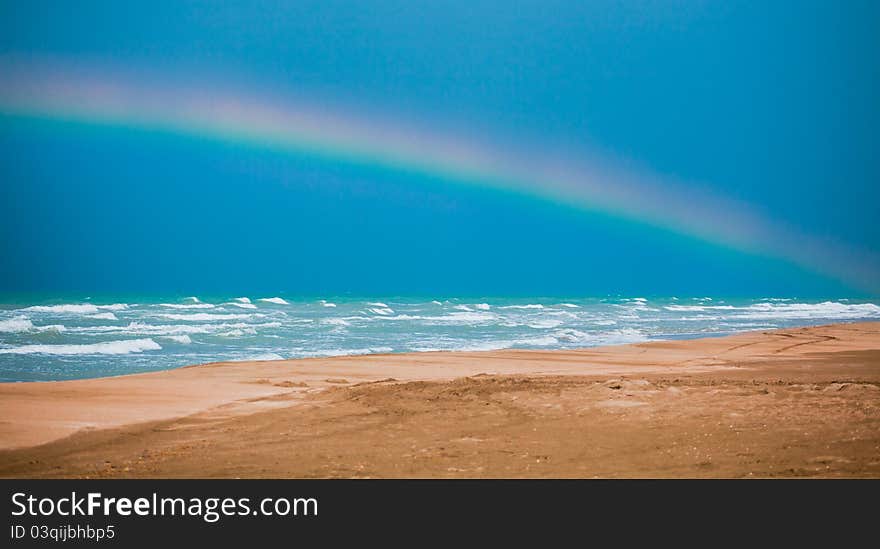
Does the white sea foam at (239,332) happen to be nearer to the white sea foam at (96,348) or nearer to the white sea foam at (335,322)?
the white sea foam at (96,348)

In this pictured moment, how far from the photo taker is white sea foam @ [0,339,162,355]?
849 inches

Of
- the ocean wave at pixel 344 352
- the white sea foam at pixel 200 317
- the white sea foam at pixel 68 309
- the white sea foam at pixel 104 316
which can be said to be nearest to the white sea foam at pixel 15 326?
the white sea foam at pixel 104 316

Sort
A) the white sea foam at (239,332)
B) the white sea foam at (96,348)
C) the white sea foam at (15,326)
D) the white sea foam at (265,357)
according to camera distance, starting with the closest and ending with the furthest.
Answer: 1. the white sea foam at (265,357)
2. the white sea foam at (96,348)
3. the white sea foam at (239,332)
4. the white sea foam at (15,326)

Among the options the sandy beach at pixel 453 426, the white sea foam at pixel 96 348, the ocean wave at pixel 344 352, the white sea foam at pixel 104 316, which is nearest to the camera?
the sandy beach at pixel 453 426

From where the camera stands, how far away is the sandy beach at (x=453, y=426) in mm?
6574

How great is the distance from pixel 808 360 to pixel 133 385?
15380 millimetres

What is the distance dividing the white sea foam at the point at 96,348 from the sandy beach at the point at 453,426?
870 cm

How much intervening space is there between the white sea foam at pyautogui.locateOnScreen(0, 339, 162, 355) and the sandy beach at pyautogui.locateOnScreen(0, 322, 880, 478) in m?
8.70

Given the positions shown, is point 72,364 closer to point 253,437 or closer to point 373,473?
point 253,437

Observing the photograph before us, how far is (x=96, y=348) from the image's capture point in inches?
898

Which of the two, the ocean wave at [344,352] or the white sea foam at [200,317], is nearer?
the ocean wave at [344,352]

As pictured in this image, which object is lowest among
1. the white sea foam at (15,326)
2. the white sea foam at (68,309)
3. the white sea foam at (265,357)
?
the white sea foam at (265,357)

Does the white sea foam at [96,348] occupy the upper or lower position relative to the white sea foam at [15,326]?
lower

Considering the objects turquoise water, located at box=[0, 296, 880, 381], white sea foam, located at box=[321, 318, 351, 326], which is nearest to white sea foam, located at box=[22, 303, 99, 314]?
turquoise water, located at box=[0, 296, 880, 381]
